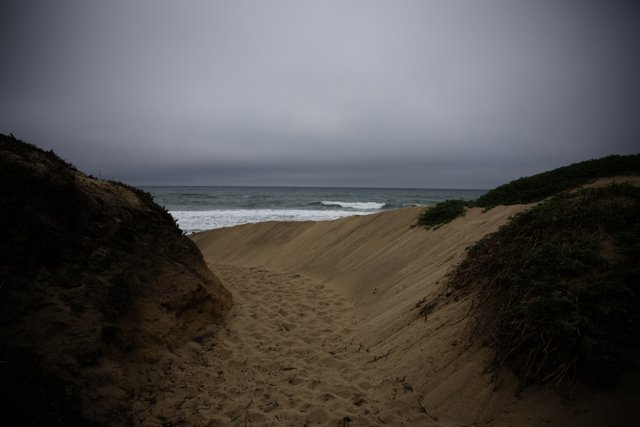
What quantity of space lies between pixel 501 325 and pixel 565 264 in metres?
0.78

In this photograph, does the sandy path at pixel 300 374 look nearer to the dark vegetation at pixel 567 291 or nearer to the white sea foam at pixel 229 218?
the dark vegetation at pixel 567 291

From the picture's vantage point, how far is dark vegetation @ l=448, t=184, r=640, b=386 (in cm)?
224

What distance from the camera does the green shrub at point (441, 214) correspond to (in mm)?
7891

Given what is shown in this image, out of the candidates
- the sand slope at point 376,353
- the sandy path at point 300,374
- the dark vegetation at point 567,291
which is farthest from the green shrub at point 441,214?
the dark vegetation at point 567,291

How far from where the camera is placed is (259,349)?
4.36m

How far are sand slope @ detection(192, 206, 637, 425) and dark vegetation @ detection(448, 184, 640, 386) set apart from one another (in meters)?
0.21

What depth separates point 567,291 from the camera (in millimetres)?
2562

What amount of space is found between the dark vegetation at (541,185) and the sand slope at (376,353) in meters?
0.50

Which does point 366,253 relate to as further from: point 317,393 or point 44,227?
point 44,227

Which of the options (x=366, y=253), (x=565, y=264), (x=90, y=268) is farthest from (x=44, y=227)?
(x=366, y=253)

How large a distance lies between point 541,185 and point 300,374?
796 centimetres

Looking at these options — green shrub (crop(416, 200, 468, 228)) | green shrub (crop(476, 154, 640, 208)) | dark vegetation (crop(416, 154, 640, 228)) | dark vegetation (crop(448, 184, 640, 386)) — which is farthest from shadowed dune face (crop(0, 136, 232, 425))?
green shrub (crop(476, 154, 640, 208))

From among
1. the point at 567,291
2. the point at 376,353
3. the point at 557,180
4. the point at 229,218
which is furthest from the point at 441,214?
the point at 229,218

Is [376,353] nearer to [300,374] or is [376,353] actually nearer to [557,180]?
[300,374]
